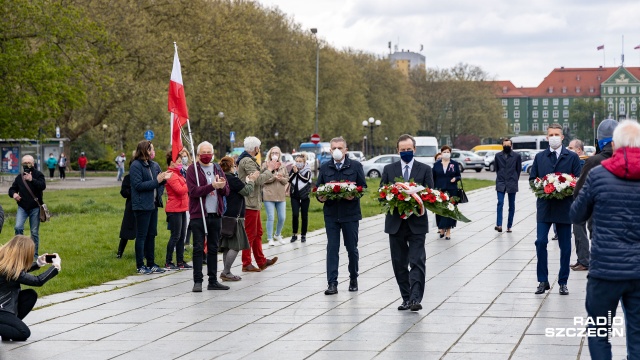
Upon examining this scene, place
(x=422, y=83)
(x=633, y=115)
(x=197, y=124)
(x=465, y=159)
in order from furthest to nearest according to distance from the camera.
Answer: (x=633, y=115)
(x=422, y=83)
(x=465, y=159)
(x=197, y=124)

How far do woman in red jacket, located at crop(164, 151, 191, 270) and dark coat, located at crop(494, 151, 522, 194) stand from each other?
7738 millimetres

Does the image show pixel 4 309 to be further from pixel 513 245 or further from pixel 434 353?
pixel 513 245

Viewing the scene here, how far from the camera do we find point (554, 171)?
11.3 metres

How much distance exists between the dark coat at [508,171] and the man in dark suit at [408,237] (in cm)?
1003

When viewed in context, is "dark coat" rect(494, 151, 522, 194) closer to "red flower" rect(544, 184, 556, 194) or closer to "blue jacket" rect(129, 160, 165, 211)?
"blue jacket" rect(129, 160, 165, 211)

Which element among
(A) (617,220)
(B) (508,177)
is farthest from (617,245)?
(B) (508,177)

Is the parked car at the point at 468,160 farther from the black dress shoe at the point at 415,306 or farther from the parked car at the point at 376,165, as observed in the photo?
the black dress shoe at the point at 415,306

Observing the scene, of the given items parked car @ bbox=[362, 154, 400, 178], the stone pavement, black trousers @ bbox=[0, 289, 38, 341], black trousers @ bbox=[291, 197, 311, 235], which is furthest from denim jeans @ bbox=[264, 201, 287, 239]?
parked car @ bbox=[362, 154, 400, 178]

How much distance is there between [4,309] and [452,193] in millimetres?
11949

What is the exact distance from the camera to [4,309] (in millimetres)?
8758

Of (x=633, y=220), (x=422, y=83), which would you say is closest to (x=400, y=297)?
(x=633, y=220)

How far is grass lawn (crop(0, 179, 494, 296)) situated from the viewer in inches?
527

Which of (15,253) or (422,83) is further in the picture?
(422,83)

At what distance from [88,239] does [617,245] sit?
1385cm
